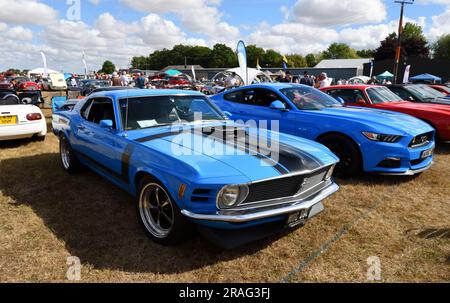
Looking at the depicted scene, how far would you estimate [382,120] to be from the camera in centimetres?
484

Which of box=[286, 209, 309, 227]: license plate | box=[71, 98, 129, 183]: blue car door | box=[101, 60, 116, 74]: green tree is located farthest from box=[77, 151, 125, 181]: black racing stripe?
box=[101, 60, 116, 74]: green tree

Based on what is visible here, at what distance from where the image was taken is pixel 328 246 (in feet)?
9.95

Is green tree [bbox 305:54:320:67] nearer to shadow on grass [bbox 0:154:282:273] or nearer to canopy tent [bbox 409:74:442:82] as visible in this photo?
canopy tent [bbox 409:74:442:82]

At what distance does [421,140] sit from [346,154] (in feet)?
3.77

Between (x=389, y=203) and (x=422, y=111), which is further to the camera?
(x=422, y=111)

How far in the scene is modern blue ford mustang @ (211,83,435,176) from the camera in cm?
452

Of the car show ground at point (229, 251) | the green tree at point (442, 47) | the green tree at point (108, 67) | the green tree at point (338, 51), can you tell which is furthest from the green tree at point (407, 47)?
the green tree at point (108, 67)

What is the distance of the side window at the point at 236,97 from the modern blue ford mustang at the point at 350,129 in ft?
1.05

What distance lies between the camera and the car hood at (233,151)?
2.61m

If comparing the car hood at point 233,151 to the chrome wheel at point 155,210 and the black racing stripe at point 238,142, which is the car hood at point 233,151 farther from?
the chrome wheel at point 155,210

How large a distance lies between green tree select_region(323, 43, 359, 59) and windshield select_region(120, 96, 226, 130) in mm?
120751

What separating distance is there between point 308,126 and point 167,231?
315 centimetres
